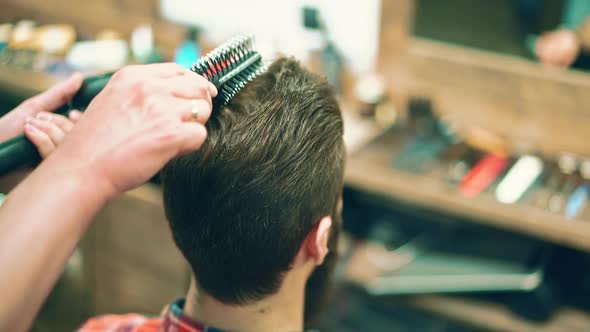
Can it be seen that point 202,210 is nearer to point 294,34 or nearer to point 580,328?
point 580,328

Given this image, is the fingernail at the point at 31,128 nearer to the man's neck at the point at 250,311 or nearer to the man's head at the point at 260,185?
the man's head at the point at 260,185

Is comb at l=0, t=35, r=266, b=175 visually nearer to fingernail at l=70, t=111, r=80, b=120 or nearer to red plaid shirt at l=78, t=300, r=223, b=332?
fingernail at l=70, t=111, r=80, b=120

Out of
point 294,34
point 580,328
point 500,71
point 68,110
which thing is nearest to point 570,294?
point 580,328

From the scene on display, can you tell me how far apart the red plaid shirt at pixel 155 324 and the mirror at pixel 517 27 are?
1.41 meters

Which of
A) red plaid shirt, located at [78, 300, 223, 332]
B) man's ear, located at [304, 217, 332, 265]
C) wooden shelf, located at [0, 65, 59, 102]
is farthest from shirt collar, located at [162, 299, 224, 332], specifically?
wooden shelf, located at [0, 65, 59, 102]

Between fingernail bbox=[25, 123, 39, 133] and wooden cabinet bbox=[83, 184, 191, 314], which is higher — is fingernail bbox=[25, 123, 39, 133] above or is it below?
above

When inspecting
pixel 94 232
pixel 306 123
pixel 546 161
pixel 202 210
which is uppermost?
pixel 306 123

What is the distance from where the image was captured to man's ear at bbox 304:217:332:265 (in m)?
0.97

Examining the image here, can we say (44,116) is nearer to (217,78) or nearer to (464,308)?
(217,78)

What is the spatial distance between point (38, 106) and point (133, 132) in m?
0.31

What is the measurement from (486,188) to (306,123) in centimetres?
104

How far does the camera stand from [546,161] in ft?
6.51

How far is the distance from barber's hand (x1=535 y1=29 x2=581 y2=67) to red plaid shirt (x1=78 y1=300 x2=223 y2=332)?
4.79 ft

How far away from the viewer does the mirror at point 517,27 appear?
1944 mm
